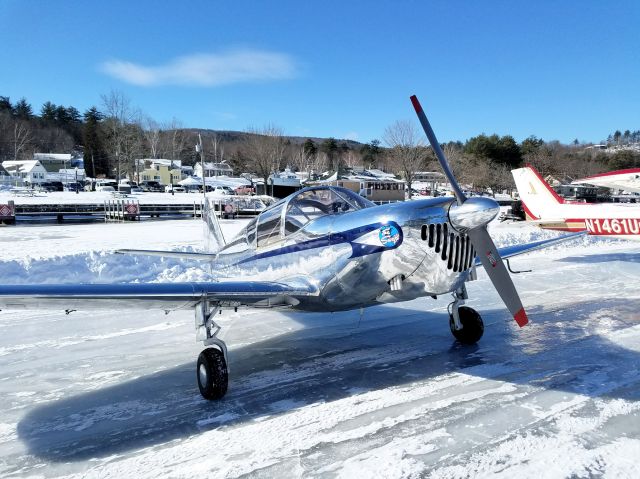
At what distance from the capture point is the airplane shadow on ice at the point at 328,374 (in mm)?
3604

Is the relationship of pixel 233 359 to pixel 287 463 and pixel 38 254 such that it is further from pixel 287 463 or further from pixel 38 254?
pixel 38 254

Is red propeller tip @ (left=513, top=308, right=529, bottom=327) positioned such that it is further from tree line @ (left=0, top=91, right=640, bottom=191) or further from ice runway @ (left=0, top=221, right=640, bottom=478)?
tree line @ (left=0, top=91, right=640, bottom=191)

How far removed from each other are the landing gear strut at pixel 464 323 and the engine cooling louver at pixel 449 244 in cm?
163

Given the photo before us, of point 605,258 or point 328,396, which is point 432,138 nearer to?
point 328,396

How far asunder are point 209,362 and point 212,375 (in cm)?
14

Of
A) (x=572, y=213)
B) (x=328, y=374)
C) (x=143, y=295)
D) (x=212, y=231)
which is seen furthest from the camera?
(x=572, y=213)

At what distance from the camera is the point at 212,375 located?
4.09 m

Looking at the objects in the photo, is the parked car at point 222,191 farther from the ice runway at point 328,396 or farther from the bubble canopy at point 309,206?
the bubble canopy at point 309,206

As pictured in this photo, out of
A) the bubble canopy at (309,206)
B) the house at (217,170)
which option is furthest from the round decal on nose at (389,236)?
the house at (217,170)

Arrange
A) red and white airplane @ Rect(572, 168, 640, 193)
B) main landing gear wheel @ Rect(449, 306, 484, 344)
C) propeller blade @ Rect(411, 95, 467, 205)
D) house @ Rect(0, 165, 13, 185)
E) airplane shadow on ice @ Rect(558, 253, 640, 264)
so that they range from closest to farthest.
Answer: propeller blade @ Rect(411, 95, 467, 205) → main landing gear wheel @ Rect(449, 306, 484, 344) → red and white airplane @ Rect(572, 168, 640, 193) → airplane shadow on ice @ Rect(558, 253, 640, 264) → house @ Rect(0, 165, 13, 185)

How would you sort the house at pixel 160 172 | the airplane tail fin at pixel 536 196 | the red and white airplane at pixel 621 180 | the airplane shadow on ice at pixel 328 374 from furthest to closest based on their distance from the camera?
the house at pixel 160 172 < the airplane tail fin at pixel 536 196 < the red and white airplane at pixel 621 180 < the airplane shadow on ice at pixel 328 374

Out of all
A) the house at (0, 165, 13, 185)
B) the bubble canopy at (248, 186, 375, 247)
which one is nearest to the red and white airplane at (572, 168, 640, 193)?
the bubble canopy at (248, 186, 375, 247)

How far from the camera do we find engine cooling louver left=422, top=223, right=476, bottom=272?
4.04 m

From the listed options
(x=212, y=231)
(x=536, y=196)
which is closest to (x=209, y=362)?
(x=212, y=231)
